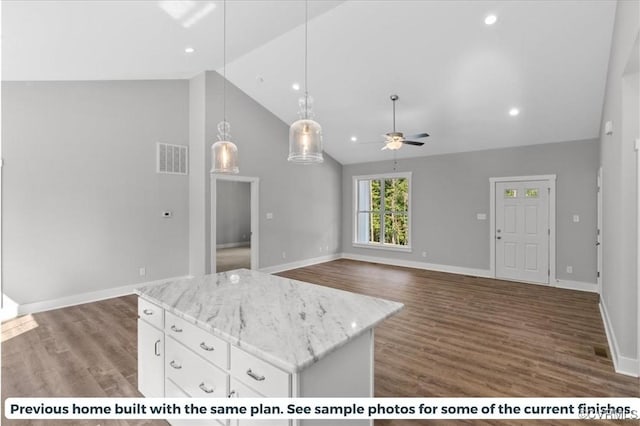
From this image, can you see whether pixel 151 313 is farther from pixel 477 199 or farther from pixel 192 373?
pixel 477 199

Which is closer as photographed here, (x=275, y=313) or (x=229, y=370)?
(x=229, y=370)

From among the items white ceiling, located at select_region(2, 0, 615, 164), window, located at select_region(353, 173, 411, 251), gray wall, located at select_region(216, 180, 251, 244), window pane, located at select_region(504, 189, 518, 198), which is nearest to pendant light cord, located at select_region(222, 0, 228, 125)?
white ceiling, located at select_region(2, 0, 615, 164)

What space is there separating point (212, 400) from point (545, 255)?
6213 mm

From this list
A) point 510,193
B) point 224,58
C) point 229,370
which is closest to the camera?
point 229,370

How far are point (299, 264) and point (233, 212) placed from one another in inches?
135

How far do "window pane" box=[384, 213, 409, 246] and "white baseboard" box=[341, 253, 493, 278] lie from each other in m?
0.52

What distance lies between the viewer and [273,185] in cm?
649

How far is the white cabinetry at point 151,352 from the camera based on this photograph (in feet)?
6.27

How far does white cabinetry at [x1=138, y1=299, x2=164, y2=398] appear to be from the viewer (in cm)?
191

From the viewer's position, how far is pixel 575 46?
3609 millimetres

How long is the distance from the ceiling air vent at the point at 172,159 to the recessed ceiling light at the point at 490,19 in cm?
493

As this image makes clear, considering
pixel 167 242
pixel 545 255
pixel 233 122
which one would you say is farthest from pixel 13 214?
pixel 545 255

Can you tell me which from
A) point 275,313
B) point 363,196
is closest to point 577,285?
point 363,196

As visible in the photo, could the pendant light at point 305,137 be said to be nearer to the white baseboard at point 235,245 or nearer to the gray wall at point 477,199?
the gray wall at point 477,199
